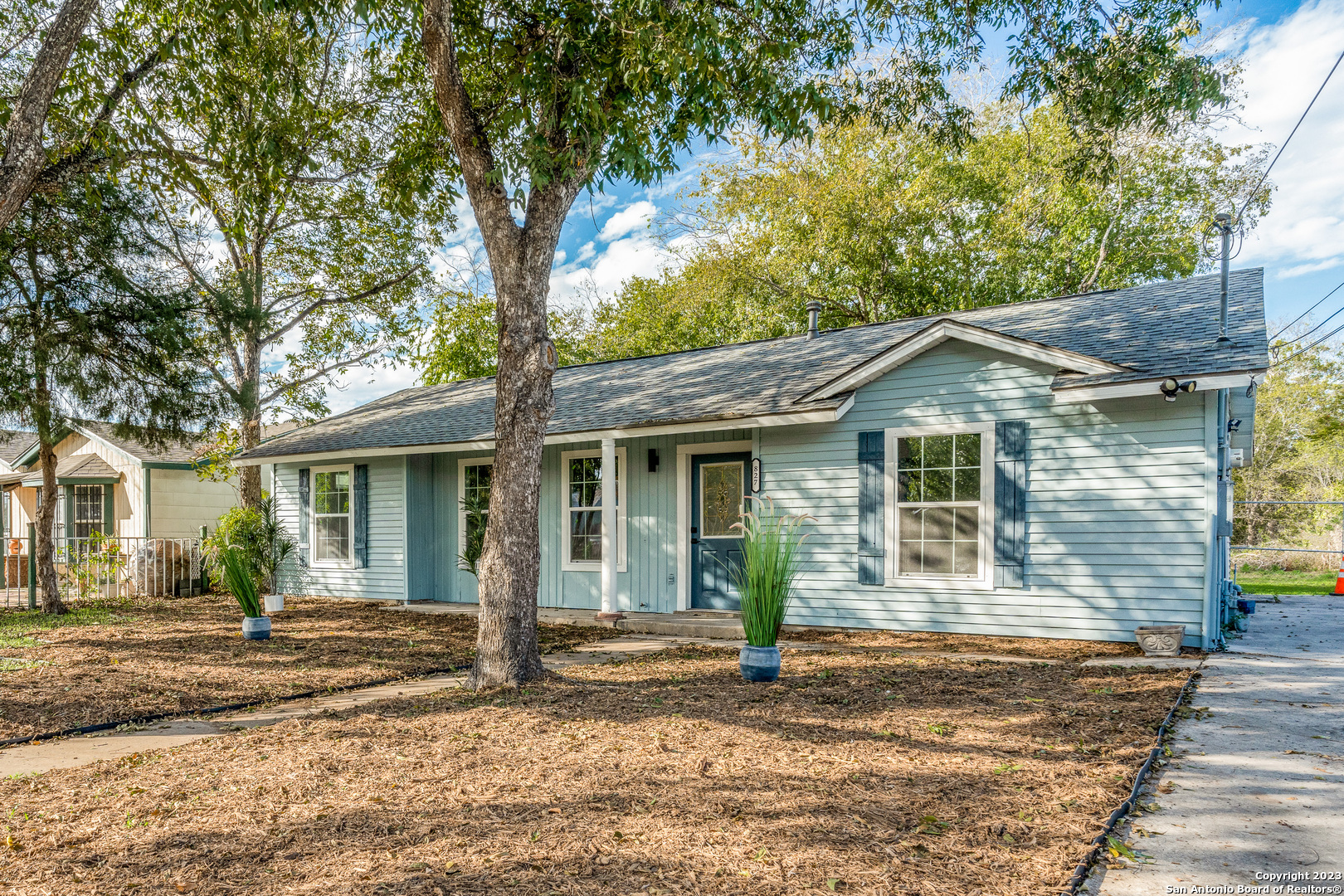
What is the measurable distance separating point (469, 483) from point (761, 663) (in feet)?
23.2

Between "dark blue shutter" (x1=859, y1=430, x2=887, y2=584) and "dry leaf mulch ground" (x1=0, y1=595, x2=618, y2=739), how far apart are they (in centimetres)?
298

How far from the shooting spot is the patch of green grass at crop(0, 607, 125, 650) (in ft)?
28.8

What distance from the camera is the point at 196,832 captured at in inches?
128

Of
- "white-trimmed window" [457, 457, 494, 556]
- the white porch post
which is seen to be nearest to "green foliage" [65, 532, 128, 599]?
"white-trimmed window" [457, 457, 494, 556]

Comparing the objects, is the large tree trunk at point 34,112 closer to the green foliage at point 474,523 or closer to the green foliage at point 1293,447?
the green foliage at point 474,523

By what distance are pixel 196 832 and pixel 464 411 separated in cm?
994

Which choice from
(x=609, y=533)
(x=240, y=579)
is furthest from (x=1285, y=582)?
(x=240, y=579)

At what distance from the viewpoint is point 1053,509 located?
767cm

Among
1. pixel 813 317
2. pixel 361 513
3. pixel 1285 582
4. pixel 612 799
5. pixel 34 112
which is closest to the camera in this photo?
pixel 612 799

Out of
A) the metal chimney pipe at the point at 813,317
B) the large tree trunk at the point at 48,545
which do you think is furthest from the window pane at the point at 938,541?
the large tree trunk at the point at 48,545

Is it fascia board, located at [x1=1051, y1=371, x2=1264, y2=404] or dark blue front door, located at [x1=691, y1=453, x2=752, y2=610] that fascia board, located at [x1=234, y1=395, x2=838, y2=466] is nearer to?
dark blue front door, located at [x1=691, y1=453, x2=752, y2=610]

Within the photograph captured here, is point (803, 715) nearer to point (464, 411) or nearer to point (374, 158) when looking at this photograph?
point (464, 411)

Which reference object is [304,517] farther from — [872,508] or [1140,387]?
[1140,387]

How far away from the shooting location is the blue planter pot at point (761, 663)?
6074mm
